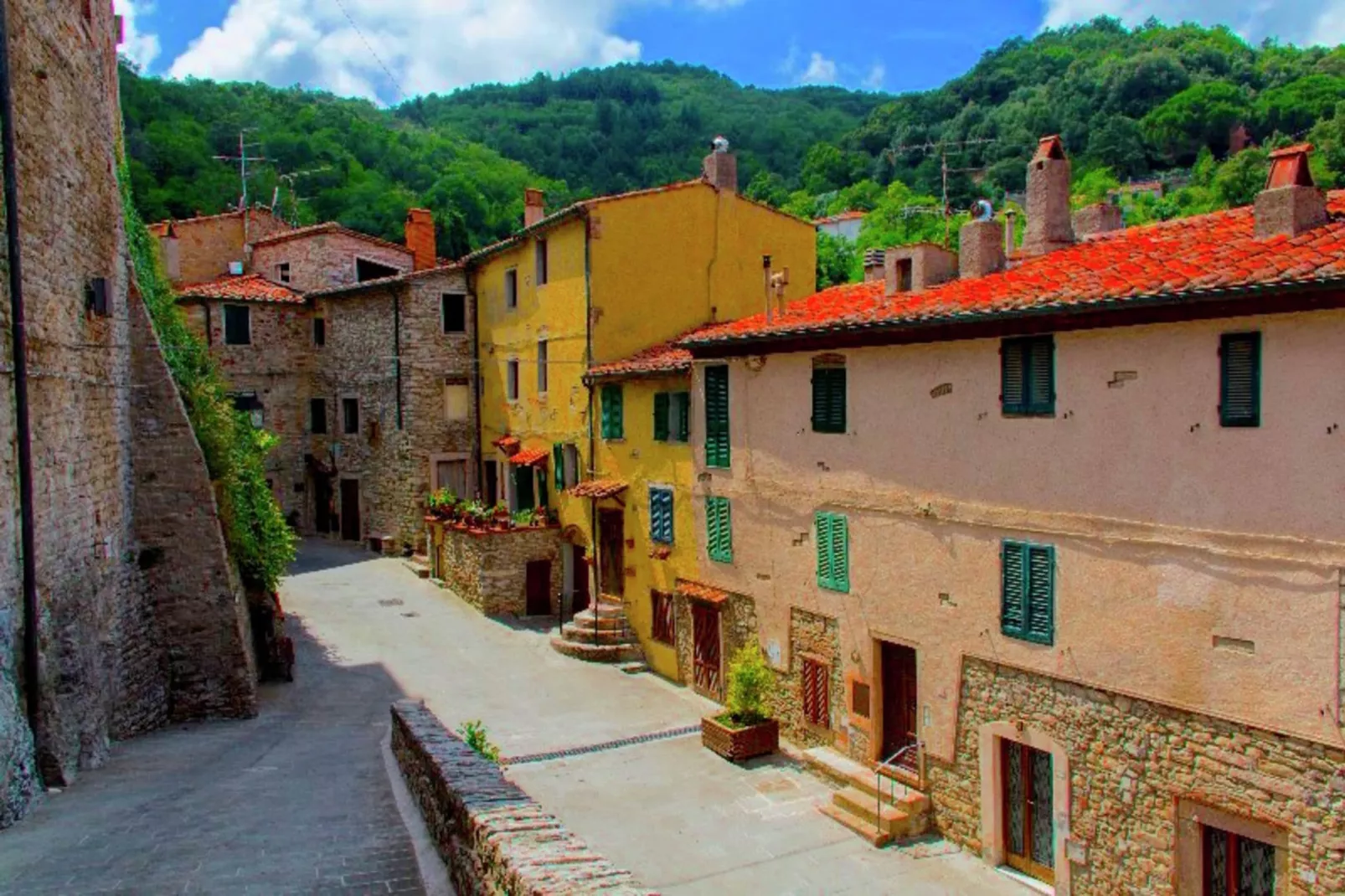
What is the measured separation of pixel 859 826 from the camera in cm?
1481

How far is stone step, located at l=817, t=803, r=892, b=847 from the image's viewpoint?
47.8ft

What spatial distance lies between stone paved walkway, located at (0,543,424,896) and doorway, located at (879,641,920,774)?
7.76 m

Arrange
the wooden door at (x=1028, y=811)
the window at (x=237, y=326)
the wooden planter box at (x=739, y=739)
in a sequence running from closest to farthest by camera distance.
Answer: the wooden door at (x=1028, y=811)
the wooden planter box at (x=739, y=739)
the window at (x=237, y=326)

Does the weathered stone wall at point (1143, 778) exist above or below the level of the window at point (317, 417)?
below

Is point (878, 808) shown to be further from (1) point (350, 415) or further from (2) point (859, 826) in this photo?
(1) point (350, 415)

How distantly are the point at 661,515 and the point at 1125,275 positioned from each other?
37.8 feet

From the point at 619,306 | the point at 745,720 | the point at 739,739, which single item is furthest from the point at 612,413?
the point at 739,739

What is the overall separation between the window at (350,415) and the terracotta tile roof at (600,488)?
41.6 ft

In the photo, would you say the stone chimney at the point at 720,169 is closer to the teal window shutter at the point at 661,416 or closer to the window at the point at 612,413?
the window at the point at 612,413

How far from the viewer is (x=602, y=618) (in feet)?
76.7

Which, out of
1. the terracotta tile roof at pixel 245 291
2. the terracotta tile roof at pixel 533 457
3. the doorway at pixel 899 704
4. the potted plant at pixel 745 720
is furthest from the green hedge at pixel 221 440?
the terracotta tile roof at pixel 245 291

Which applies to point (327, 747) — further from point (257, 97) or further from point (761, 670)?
point (257, 97)

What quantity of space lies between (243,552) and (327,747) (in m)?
5.99

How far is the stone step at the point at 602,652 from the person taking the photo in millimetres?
22859
